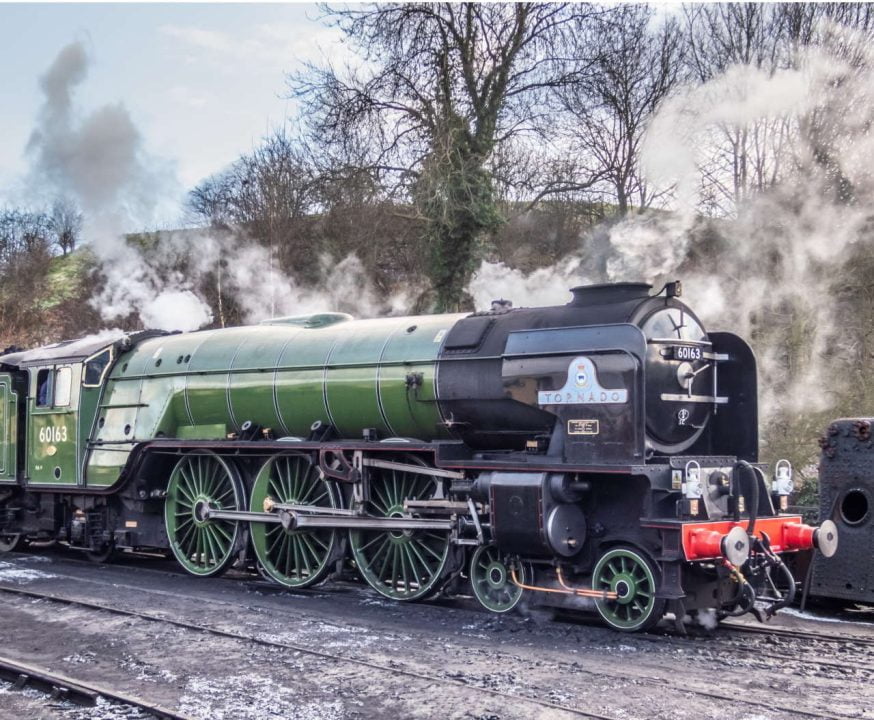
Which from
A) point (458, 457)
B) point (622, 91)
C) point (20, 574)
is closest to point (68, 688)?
point (458, 457)

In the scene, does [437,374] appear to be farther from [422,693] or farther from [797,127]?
[797,127]

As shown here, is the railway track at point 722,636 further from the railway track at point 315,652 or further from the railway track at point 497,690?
the railway track at point 315,652

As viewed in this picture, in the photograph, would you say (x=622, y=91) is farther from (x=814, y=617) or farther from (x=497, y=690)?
(x=497, y=690)

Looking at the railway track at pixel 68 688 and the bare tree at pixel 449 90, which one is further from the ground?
the bare tree at pixel 449 90

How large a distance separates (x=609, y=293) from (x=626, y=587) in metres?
2.32

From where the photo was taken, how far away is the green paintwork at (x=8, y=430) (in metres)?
12.6

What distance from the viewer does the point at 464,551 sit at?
27.2 feet

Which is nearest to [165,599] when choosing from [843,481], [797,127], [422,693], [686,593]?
[422,693]

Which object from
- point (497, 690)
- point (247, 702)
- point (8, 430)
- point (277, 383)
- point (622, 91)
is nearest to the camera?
point (247, 702)

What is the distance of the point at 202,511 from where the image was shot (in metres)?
10.3

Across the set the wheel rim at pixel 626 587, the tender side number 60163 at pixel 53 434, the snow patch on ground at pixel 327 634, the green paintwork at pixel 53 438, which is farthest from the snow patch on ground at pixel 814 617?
the tender side number 60163 at pixel 53 434

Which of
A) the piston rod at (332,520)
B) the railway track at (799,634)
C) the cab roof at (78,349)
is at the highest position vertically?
the cab roof at (78,349)

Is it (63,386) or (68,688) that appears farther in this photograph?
(63,386)

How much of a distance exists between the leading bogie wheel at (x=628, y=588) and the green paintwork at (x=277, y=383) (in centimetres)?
199
